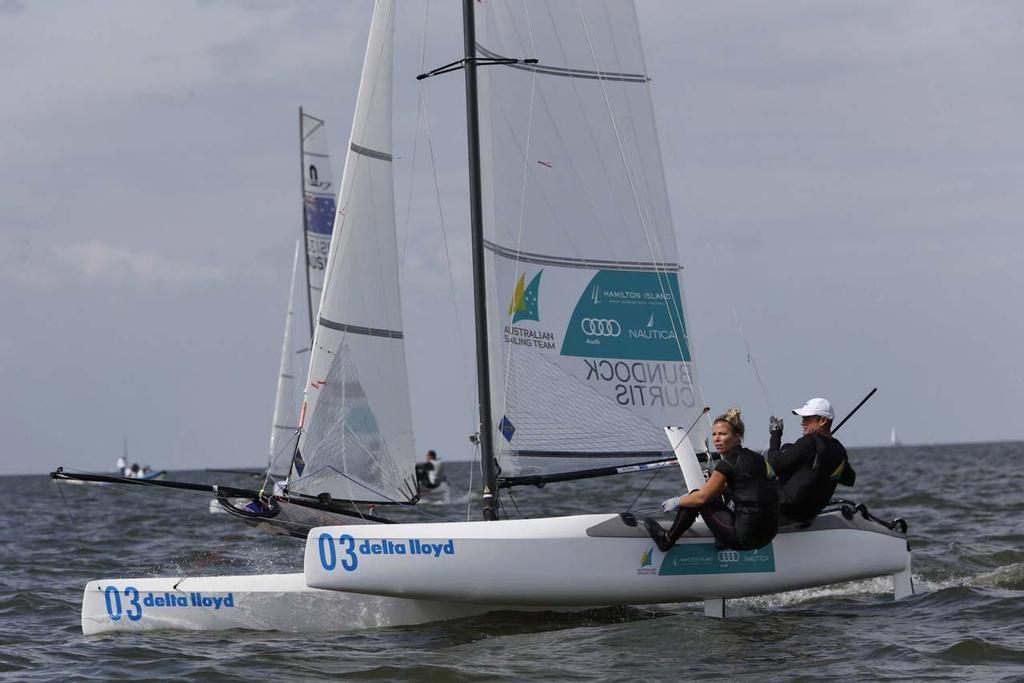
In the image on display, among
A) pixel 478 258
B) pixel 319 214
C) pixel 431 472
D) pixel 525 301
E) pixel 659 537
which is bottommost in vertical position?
pixel 659 537

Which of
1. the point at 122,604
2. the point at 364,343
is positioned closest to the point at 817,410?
the point at 364,343

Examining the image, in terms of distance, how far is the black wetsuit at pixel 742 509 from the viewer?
27.6 feet

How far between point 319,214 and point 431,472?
7564mm

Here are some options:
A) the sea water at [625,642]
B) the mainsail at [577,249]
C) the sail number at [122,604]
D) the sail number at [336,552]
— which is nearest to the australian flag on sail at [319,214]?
the sea water at [625,642]

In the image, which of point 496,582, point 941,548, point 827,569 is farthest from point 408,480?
point 941,548

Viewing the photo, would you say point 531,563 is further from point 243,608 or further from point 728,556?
point 243,608

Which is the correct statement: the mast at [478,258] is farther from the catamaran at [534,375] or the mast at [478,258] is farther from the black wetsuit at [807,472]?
the black wetsuit at [807,472]

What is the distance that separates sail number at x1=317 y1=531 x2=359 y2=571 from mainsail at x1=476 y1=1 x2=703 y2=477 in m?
1.54

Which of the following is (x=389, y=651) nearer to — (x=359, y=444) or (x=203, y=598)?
(x=203, y=598)

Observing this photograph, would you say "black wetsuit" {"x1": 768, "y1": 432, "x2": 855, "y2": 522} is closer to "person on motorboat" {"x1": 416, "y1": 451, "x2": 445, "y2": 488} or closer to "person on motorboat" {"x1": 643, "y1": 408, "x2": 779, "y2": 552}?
"person on motorboat" {"x1": 643, "y1": 408, "x2": 779, "y2": 552}

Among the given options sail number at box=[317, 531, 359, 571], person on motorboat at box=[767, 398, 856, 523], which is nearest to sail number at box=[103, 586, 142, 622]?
sail number at box=[317, 531, 359, 571]

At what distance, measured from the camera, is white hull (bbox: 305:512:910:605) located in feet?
27.9

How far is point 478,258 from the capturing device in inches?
384

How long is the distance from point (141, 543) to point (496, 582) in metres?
9.72
